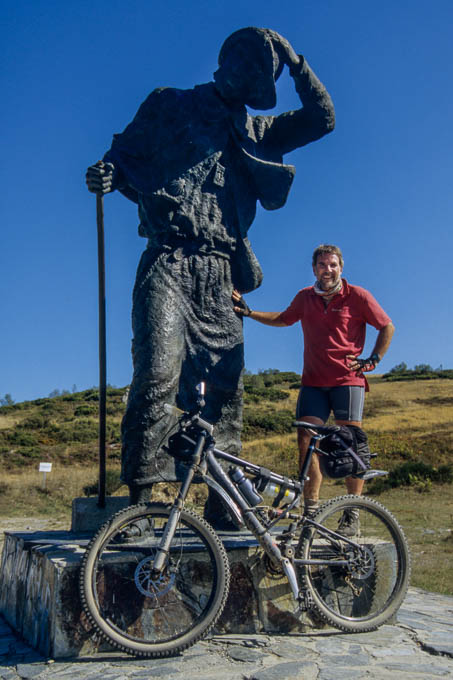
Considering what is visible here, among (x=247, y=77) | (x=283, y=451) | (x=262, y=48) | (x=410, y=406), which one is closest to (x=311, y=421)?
(x=247, y=77)

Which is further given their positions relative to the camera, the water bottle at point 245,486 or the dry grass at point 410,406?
the dry grass at point 410,406

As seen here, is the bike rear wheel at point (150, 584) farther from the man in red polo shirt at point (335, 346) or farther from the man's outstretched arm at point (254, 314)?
the man's outstretched arm at point (254, 314)

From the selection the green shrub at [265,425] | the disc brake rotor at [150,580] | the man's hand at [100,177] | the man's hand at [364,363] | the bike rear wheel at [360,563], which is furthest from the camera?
the green shrub at [265,425]

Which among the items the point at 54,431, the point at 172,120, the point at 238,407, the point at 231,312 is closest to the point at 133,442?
the point at 238,407

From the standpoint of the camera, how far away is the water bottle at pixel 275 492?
12.6 feet

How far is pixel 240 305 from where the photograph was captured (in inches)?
195

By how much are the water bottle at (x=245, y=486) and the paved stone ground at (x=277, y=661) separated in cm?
72

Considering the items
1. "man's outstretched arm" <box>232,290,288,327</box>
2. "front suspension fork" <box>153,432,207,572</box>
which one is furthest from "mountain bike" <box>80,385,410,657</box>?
"man's outstretched arm" <box>232,290,288,327</box>

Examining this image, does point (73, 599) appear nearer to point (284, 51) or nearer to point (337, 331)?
point (337, 331)

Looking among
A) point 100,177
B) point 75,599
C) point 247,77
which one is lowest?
point 75,599

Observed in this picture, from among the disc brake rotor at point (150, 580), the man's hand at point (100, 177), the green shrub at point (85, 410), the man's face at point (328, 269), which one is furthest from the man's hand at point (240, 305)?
the green shrub at point (85, 410)

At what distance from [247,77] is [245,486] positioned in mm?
2801

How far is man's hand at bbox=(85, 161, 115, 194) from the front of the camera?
466 centimetres

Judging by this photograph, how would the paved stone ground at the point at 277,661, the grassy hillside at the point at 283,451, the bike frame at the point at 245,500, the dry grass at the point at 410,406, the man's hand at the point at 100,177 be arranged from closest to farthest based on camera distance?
the paved stone ground at the point at 277,661, the bike frame at the point at 245,500, the man's hand at the point at 100,177, the grassy hillside at the point at 283,451, the dry grass at the point at 410,406
